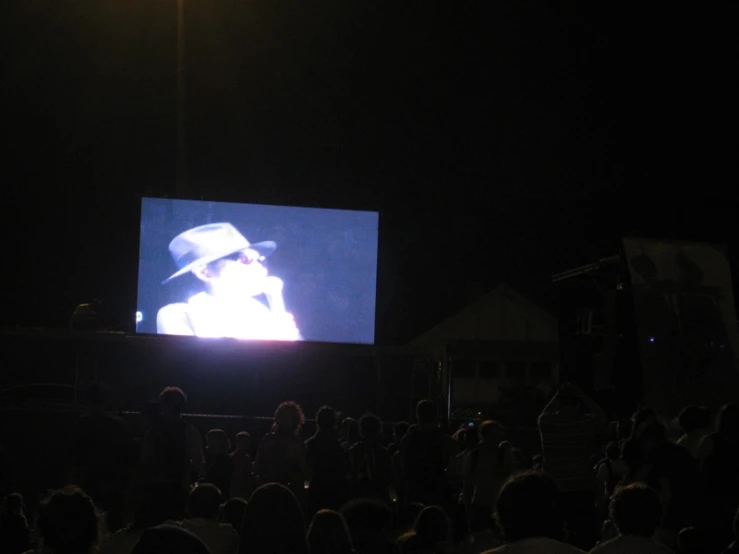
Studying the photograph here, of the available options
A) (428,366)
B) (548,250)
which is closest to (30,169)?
(428,366)

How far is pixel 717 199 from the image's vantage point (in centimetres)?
1356

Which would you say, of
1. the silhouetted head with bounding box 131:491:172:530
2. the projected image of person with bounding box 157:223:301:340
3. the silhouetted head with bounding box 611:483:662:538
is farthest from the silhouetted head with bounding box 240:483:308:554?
the projected image of person with bounding box 157:223:301:340

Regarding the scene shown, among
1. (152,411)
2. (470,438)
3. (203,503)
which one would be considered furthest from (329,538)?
(470,438)

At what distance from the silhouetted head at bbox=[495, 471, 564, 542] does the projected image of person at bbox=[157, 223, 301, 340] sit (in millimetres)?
11403

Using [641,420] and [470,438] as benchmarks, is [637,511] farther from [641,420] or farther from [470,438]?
[470,438]

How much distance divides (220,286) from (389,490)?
7.40 m

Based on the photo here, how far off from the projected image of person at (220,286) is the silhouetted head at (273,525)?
10.7m

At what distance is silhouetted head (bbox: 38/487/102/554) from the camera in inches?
99.3

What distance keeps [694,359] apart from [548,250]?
18986mm

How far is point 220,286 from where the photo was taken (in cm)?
1361

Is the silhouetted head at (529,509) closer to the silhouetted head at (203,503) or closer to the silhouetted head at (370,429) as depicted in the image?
the silhouetted head at (203,503)

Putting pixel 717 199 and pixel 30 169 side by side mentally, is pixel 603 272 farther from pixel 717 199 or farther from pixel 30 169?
pixel 30 169

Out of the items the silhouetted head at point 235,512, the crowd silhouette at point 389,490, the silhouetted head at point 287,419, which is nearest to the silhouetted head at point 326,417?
the crowd silhouette at point 389,490

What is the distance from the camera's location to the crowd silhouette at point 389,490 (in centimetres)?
257
